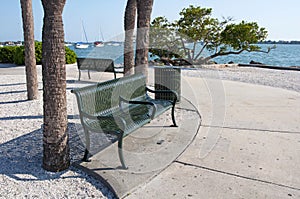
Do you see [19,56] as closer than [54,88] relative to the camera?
No

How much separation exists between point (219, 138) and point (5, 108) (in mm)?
4676

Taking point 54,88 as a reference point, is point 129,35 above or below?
above

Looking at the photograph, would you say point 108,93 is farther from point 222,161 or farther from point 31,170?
point 222,161

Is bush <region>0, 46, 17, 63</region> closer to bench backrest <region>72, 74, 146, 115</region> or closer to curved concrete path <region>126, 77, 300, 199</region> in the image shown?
bench backrest <region>72, 74, 146, 115</region>

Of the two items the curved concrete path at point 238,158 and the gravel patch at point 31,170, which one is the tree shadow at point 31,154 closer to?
the gravel patch at point 31,170

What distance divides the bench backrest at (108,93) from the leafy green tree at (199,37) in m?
15.1

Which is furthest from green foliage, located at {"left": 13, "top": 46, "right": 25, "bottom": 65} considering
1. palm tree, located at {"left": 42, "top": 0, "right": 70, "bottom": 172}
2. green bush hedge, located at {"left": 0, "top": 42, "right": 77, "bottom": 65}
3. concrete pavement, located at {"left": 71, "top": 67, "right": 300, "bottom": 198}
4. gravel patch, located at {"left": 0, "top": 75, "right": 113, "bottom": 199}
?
palm tree, located at {"left": 42, "top": 0, "right": 70, "bottom": 172}

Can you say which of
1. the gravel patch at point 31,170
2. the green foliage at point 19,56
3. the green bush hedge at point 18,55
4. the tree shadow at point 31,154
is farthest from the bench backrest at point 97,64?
the green foliage at point 19,56

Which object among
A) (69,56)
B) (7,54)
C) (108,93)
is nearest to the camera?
(108,93)

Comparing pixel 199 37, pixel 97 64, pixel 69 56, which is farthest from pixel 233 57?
pixel 97 64

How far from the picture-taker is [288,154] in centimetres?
366

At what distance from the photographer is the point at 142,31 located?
6.30 metres

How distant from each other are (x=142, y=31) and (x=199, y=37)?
1371 cm

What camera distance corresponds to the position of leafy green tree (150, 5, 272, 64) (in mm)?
18359
